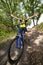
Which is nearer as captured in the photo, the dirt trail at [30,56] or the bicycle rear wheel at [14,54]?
the dirt trail at [30,56]

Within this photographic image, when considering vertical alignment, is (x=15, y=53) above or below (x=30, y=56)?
below

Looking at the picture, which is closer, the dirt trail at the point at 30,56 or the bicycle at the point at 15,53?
the dirt trail at the point at 30,56

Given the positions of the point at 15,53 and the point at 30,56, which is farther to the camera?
→ the point at 15,53

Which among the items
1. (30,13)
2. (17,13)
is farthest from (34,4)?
(17,13)

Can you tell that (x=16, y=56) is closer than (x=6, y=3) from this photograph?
Yes

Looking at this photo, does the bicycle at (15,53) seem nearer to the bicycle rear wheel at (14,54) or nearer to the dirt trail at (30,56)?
the bicycle rear wheel at (14,54)

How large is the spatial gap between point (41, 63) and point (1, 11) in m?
17.2

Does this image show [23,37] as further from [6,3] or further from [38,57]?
[6,3]

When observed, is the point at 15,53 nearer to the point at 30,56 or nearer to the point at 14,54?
the point at 14,54

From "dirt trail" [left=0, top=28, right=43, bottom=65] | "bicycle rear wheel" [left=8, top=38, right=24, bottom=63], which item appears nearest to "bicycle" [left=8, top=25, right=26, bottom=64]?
"bicycle rear wheel" [left=8, top=38, right=24, bottom=63]

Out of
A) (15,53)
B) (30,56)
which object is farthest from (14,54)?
(30,56)

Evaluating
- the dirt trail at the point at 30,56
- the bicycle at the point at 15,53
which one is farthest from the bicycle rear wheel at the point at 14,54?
the dirt trail at the point at 30,56

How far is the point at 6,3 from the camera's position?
2361 centimetres

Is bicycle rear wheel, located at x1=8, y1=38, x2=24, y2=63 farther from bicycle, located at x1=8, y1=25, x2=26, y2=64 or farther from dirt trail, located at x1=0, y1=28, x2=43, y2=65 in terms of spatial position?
dirt trail, located at x1=0, y1=28, x2=43, y2=65
